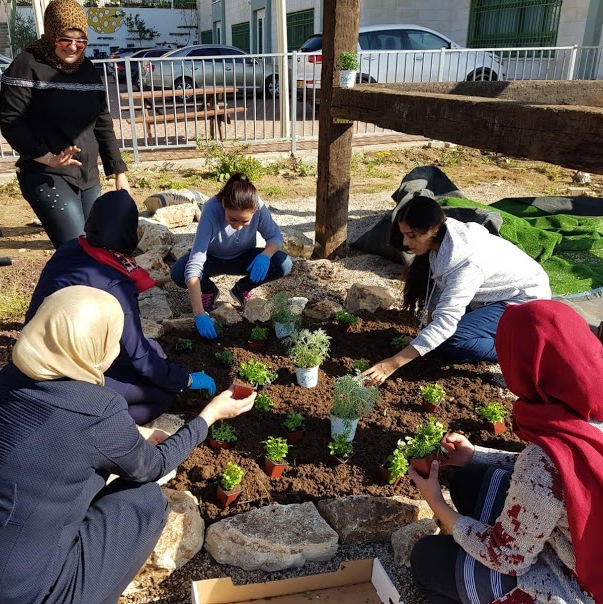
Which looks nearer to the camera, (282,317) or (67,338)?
(67,338)

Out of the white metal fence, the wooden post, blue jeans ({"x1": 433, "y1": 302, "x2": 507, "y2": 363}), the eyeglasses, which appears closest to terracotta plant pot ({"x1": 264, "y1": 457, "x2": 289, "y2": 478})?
blue jeans ({"x1": 433, "y1": 302, "x2": 507, "y2": 363})

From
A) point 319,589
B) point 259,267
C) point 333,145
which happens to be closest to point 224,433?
point 319,589

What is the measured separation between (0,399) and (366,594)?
1.46 m

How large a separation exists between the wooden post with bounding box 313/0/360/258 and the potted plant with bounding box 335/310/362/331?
1444 mm

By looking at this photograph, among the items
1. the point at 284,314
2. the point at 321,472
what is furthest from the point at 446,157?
the point at 321,472

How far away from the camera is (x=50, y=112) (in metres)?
3.72

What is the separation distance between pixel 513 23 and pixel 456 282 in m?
14.7

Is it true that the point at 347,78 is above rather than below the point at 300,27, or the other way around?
below

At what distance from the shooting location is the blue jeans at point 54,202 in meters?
3.73

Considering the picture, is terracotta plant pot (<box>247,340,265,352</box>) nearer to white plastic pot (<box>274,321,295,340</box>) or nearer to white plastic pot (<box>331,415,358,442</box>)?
white plastic pot (<box>274,321,295,340</box>)

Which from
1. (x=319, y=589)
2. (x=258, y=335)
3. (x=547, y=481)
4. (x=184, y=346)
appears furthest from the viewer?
(x=258, y=335)

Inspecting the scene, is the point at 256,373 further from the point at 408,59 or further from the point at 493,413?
the point at 408,59

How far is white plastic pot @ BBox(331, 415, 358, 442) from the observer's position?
111 inches

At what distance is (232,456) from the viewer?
280 centimetres
